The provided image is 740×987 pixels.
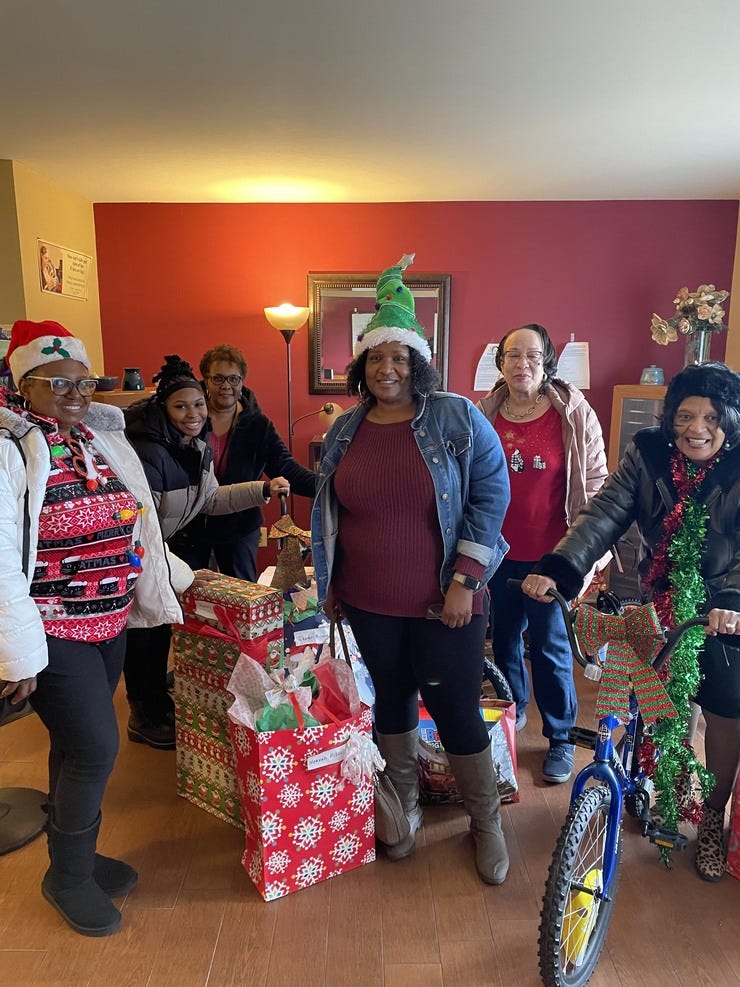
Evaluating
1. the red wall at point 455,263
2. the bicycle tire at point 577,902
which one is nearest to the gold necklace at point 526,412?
the bicycle tire at point 577,902

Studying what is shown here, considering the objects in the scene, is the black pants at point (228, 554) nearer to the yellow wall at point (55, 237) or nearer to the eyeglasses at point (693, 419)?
the eyeglasses at point (693, 419)

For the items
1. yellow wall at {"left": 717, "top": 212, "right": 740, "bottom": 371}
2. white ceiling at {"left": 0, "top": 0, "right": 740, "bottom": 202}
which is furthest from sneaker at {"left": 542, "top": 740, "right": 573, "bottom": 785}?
yellow wall at {"left": 717, "top": 212, "right": 740, "bottom": 371}

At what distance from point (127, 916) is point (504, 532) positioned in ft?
5.11

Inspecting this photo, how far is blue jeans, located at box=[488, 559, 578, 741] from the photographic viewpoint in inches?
92.3

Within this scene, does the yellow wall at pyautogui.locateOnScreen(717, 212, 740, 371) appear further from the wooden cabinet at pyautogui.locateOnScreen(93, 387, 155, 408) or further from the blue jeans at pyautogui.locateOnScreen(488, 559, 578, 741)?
the wooden cabinet at pyautogui.locateOnScreen(93, 387, 155, 408)

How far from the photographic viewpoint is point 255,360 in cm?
445

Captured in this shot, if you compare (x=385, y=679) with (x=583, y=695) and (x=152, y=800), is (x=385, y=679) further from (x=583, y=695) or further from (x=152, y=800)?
(x=583, y=695)

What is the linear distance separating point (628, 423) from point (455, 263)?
4.72 ft

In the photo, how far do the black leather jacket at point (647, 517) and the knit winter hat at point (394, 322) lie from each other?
2.03 ft

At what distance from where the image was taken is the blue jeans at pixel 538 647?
2.34 meters

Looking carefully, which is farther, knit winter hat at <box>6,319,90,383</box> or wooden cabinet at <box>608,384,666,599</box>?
wooden cabinet at <box>608,384,666,599</box>

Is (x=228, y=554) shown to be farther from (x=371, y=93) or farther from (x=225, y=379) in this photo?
(x=371, y=93)

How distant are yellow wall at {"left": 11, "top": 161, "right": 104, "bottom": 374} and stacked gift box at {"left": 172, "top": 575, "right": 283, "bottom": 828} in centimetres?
229

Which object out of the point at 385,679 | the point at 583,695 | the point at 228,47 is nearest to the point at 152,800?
the point at 385,679
